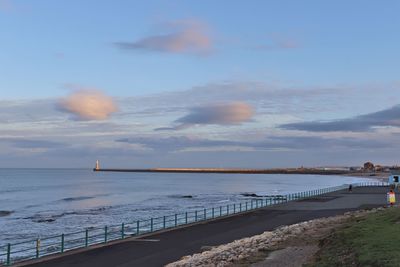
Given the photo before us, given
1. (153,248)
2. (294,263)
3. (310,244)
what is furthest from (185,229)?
(294,263)

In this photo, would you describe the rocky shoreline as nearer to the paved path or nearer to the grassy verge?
the grassy verge

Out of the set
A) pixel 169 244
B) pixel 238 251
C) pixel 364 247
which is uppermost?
pixel 364 247

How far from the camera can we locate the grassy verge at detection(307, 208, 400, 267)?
1490cm

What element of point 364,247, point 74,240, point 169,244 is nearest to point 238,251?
point 169,244

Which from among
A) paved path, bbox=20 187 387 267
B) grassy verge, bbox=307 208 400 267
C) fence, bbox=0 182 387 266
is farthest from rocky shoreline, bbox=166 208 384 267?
fence, bbox=0 182 387 266

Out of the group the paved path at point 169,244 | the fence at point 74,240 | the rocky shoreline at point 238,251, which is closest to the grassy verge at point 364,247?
the rocky shoreline at point 238,251

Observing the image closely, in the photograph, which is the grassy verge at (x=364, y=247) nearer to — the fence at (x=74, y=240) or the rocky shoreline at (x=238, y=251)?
the rocky shoreline at (x=238, y=251)

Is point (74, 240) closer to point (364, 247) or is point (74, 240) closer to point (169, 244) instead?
point (169, 244)

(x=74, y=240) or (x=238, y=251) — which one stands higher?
(x=238, y=251)

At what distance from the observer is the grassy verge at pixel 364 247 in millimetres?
14901

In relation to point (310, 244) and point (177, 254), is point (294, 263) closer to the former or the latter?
point (310, 244)

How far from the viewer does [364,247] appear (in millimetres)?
17156

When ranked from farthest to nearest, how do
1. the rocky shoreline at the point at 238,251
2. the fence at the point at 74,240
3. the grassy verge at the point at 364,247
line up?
the fence at the point at 74,240
the rocky shoreline at the point at 238,251
the grassy verge at the point at 364,247

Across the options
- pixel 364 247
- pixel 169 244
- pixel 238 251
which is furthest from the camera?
pixel 169 244
